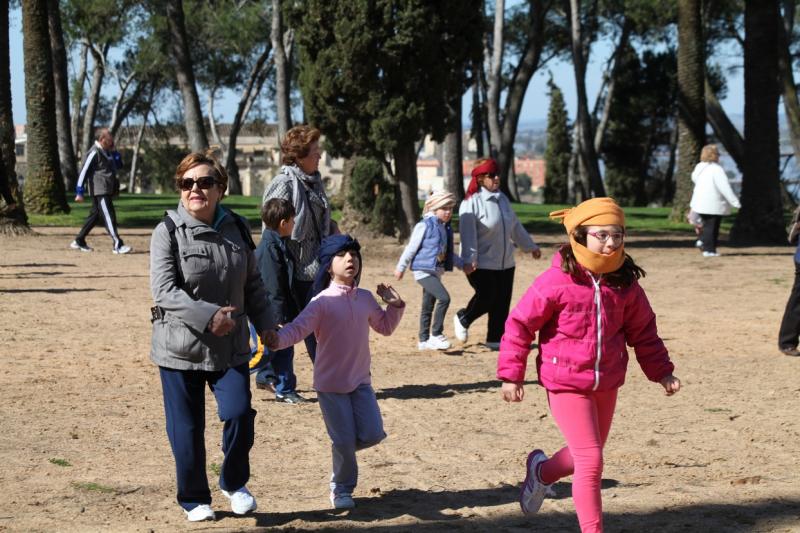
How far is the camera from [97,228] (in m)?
24.0

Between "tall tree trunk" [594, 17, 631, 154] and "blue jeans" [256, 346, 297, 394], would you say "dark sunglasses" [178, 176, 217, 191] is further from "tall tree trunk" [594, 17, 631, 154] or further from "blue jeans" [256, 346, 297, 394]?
"tall tree trunk" [594, 17, 631, 154]

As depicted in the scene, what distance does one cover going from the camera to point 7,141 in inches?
849

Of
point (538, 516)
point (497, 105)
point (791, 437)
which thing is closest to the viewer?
point (538, 516)

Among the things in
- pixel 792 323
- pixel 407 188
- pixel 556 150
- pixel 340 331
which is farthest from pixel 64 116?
pixel 340 331

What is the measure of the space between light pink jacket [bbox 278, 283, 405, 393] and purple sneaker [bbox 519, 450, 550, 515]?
0.98 m

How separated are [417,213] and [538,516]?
15508 mm

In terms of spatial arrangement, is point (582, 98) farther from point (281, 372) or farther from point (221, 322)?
point (221, 322)

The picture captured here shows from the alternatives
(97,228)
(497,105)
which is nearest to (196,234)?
(97,228)

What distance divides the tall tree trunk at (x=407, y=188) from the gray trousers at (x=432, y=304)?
949 centimetres

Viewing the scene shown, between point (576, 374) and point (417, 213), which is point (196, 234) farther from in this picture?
point (417, 213)

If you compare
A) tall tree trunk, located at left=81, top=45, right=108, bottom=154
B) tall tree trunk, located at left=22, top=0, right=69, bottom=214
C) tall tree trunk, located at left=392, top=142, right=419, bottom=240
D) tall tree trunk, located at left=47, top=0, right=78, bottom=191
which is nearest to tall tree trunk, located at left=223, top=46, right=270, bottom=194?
tall tree trunk, located at left=81, top=45, right=108, bottom=154

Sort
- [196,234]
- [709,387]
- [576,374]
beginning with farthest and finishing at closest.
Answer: [709,387] → [196,234] → [576,374]

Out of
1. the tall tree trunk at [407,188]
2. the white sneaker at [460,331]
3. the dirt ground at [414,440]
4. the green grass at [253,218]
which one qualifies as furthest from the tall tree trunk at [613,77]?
the white sneaker at [460,331]

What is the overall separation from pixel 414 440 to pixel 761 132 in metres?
16.3
